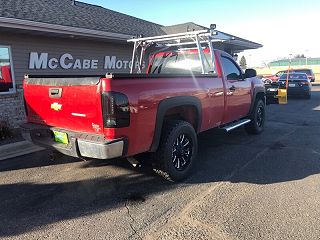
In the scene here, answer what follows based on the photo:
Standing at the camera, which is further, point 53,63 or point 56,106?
point 53,63

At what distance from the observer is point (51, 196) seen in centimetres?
451

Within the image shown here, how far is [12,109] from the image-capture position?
9320 millimetres

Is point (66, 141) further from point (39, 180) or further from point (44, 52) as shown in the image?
point (44, 52)

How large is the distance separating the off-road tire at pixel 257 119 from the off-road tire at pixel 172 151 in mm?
3290

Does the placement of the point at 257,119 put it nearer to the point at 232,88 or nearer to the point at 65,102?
the point at 232,88

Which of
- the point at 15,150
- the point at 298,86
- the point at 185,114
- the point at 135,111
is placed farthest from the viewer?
the point at 298,86

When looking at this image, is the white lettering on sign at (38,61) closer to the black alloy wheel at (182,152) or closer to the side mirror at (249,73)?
the side mirror at (249,73)

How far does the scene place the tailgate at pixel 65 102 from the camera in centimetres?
402

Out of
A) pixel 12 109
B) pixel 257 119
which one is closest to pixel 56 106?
pixel 257 119

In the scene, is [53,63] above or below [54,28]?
below

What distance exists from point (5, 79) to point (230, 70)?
6337 millimetres

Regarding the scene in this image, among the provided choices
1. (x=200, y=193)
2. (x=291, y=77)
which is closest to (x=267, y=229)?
(x=200, y=193)

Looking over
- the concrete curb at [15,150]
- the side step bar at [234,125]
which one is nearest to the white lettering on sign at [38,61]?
the concrete curb at [15,150]

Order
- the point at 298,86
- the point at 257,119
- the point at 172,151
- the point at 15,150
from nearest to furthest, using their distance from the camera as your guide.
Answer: the point at 172,151 → the point at 15,150 → the point at 257,119 → the point at 298,86
